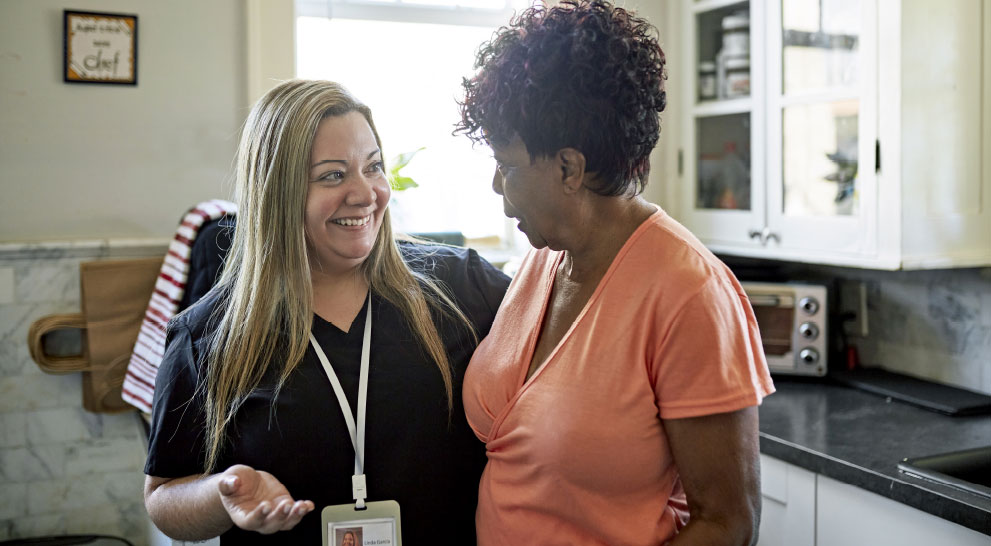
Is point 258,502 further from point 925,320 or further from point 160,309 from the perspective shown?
point 925,320

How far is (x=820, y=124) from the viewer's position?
94.0 inches

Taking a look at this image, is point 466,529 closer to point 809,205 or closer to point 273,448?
point 273,448

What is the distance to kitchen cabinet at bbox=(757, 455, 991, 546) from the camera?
5.53 ft

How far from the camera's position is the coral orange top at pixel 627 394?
1109mm

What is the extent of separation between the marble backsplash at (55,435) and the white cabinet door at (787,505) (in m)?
1.64

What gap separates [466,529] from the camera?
4.84ft

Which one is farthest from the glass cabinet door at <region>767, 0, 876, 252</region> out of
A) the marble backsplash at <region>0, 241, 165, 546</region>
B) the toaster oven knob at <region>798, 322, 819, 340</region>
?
the marble backsplash at <region>0, 241, 165, 546</region>

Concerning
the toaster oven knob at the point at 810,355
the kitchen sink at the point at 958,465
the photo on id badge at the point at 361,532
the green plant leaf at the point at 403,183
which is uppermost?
the green plant leaf at the point at 403,183

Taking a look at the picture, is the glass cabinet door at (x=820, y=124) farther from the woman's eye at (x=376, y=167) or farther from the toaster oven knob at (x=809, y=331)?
the woman's eye at (x=376, y=167)

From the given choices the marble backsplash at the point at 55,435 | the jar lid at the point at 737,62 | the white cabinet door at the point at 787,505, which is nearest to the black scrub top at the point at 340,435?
the white cabinet door at the point at 787,505

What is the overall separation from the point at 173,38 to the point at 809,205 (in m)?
1.83

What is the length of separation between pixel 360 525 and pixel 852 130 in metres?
1.63

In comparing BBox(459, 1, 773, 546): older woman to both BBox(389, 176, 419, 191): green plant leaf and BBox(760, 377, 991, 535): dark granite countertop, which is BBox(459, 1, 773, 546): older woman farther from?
BBox(389, 176, 419, 191): green plant leaf

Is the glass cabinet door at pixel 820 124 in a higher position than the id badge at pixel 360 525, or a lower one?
higher
